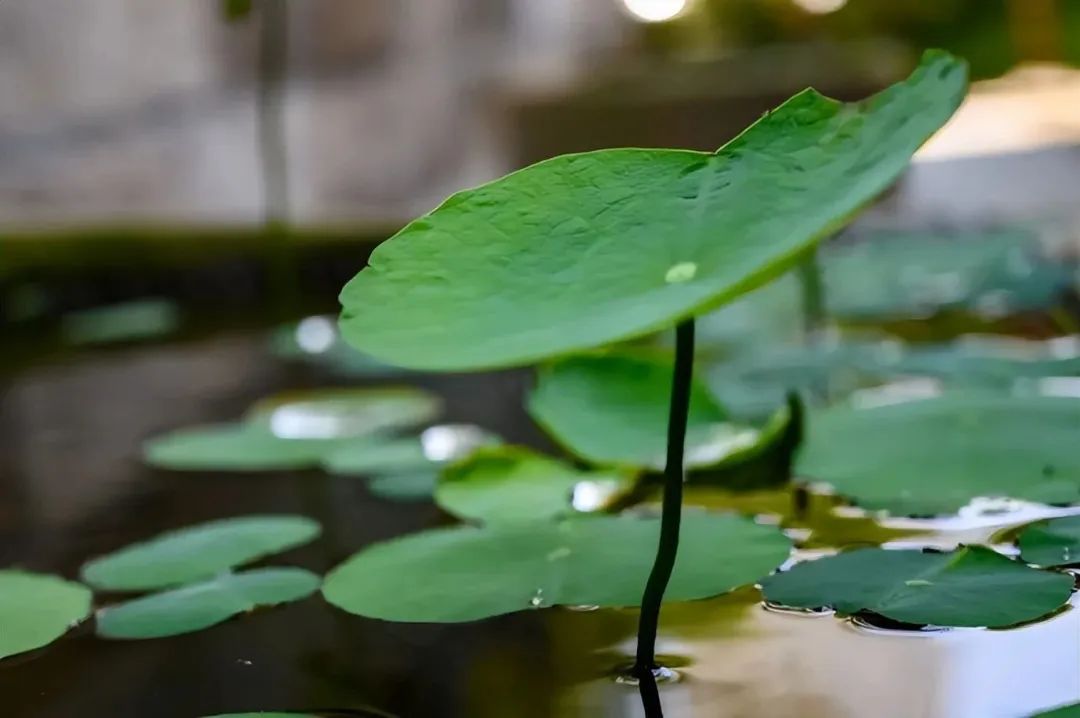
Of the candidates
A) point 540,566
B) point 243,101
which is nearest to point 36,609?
point 540,566

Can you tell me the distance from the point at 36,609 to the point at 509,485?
0.75 feet

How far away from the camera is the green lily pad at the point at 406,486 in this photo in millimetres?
613

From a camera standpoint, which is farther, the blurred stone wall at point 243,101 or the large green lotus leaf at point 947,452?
the blurred stone wall at point 243,101

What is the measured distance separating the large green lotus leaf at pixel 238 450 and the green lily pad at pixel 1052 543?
44 cm

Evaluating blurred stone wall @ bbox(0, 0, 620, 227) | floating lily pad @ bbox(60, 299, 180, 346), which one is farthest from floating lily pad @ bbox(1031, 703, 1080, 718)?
blurred stone wall @ bbox(0, 0, 620, 227)

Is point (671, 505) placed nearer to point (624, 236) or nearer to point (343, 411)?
point (624, 236)

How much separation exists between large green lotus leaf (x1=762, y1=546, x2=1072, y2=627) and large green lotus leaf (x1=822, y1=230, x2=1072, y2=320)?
27.4 inches

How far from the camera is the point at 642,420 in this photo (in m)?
0.59

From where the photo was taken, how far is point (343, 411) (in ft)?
2.90

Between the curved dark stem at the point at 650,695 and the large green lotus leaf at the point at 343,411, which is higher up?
the curved dark stem at the point at 650,695

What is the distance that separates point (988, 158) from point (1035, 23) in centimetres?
24

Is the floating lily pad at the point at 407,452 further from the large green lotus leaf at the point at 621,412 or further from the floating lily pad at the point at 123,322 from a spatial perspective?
the floating lily pad at the point at 123,322

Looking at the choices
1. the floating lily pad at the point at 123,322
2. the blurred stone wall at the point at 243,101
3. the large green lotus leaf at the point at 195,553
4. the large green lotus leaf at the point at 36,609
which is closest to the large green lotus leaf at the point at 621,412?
the large green lotus leaf at the point at 195,553

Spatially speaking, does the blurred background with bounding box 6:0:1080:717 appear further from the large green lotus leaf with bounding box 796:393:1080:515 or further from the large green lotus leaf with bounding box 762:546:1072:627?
the large green lotus leaf with bounding box 796:393:1080:515
